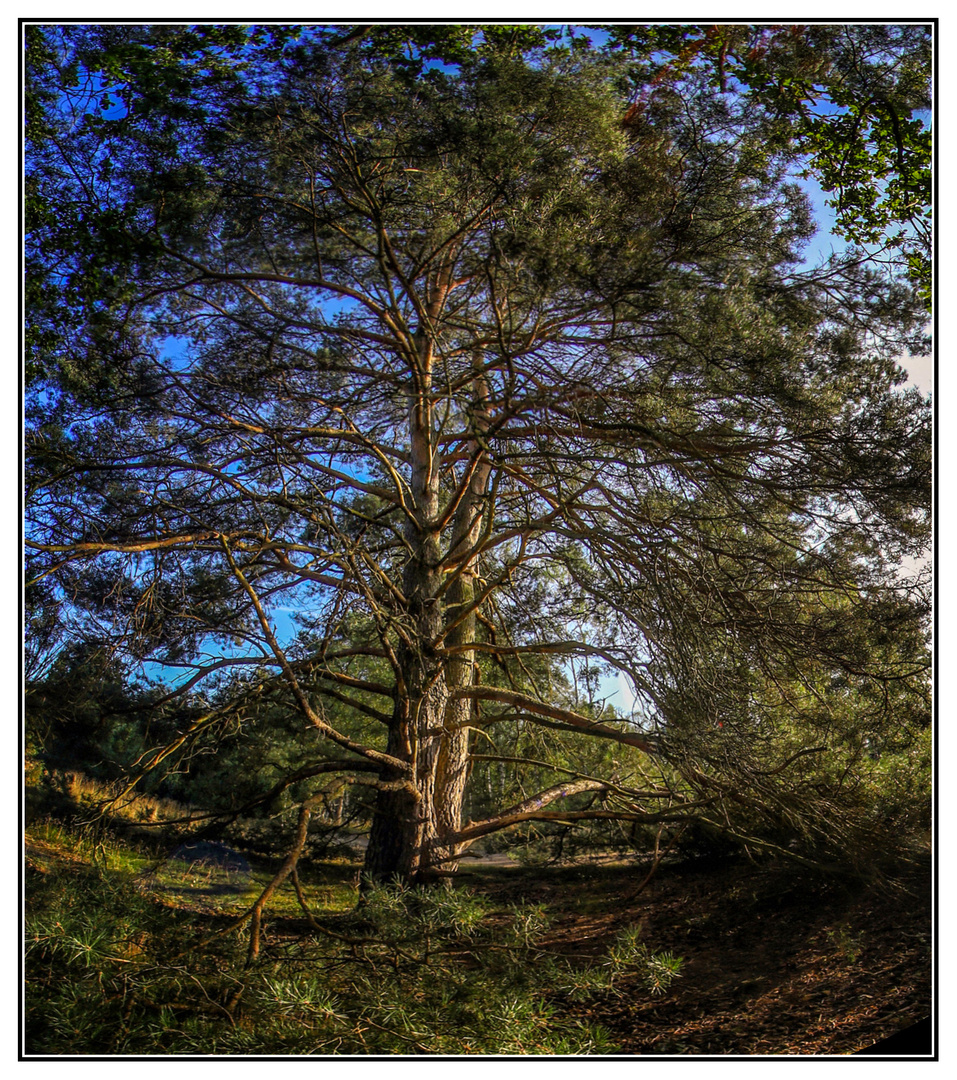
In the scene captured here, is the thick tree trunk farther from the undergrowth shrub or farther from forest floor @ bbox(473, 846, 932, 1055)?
the undergrowth shrub

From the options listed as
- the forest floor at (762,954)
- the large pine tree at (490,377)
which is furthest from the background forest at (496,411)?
the forest floor at (762,954)

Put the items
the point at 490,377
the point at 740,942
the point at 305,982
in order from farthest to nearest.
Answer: the point at 490,377
the point at 740,942
the point at 305,982

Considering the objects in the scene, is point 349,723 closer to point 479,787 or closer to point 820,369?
point 479,787

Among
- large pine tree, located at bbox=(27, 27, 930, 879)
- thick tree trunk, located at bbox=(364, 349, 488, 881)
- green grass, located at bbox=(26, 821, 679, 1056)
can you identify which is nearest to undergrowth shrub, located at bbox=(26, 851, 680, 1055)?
green grass, located at bbox=(26, 821, 679, 1056)

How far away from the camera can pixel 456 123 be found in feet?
9.33

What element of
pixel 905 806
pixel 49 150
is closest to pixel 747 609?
pixel 905 806

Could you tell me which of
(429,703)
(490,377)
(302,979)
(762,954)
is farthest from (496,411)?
(762,954)

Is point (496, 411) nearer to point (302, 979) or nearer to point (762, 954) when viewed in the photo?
point (302, 979)

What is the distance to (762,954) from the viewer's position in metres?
3.14

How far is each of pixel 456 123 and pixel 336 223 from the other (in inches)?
27.4

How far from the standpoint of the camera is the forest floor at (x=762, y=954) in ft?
7.73

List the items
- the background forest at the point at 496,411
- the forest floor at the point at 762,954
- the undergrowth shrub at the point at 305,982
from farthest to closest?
1. the background forest at the point at 496,411
2. the forest floor at the point at 762,954
3. the undergrowth shrub at the point at 305,982

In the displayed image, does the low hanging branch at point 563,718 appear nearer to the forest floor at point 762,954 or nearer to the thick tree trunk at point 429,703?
the thick tree trunk at point 429,703

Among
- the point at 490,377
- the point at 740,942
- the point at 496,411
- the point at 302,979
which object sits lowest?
the point at 740,942
